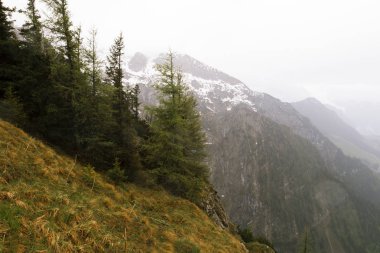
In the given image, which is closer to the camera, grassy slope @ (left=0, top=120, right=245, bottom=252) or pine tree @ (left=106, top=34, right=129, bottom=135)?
grassy slope @ (left=0, top=120, right=245, bottom=252)

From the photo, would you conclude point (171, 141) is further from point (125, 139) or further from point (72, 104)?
point (72, 104)

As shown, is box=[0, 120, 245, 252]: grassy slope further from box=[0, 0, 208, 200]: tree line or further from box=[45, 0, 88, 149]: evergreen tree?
box=[45, 0, 88, 149]: evergreen tree

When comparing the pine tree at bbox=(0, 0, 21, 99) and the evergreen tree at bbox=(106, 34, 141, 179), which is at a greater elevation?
the pine tree at bbox=(0, 0, 21, 99)

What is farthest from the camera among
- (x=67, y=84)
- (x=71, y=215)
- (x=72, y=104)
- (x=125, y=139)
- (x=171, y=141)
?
(x=171, y=141)

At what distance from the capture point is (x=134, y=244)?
36.2ft

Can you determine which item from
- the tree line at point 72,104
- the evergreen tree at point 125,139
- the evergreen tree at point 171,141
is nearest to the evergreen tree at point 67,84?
the tree line at point 72,104

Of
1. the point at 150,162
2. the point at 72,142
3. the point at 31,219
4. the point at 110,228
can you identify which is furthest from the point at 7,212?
the point at 150,162

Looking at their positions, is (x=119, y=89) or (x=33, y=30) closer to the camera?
(x=119, y=89)

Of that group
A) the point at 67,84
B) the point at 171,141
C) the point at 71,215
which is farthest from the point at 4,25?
the point at 71,215

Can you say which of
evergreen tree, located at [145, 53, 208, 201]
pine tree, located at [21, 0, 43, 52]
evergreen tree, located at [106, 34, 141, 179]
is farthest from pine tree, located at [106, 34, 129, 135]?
A: pine tree, located at [21, 0, 43, 52]

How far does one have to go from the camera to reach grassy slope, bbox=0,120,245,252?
7.98 meters

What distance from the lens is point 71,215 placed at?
9664 millimetres

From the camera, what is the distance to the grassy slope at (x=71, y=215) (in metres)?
7.98

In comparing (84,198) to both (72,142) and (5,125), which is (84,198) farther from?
(72,142)
